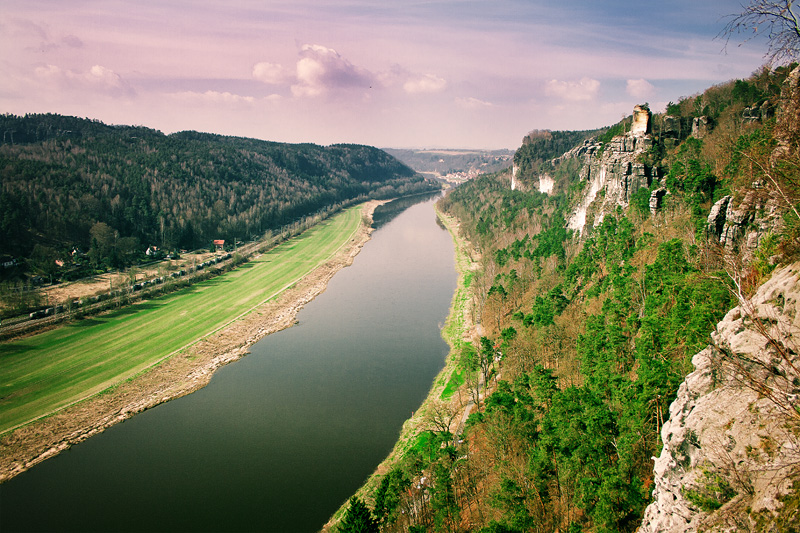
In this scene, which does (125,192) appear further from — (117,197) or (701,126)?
(701,126)

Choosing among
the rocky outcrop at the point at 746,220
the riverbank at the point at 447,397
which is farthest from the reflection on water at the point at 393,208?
the rocky outcrop at the point at 746,220

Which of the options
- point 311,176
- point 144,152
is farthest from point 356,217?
point 144,152

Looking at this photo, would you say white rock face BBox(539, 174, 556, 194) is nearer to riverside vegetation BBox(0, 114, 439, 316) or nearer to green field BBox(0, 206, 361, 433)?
green field BBox(0, 206, 361, 433)

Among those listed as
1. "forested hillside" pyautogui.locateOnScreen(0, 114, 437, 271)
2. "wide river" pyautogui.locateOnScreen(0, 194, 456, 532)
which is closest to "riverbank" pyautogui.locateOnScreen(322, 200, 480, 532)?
"wide river" pyautogui.locateOnScreen(0, 194, 456, 532)

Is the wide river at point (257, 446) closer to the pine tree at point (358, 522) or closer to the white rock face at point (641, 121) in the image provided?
the pine tree at point (358, 522)

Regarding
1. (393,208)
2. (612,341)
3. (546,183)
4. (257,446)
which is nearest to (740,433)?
(612,341)

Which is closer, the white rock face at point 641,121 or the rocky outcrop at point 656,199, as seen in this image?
the rocky outcrop at point 656,199
